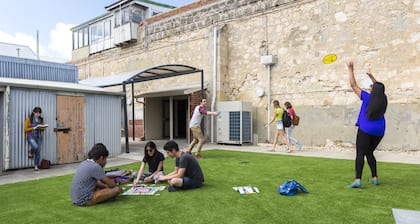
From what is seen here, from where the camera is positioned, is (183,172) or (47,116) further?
(47,116)

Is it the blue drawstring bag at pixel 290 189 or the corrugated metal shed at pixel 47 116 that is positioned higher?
the corrugated metal shed at pixel 47 116

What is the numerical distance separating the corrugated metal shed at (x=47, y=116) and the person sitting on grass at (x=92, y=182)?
4.37m

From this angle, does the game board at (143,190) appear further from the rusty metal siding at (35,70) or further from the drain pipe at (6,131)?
the rusty metal siding at (35,70)

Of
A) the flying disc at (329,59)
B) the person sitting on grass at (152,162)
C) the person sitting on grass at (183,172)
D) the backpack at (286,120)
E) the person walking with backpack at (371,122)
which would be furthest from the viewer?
the flying disc at (329,59)

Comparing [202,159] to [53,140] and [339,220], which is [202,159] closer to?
[53,140]

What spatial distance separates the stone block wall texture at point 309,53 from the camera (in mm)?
10078

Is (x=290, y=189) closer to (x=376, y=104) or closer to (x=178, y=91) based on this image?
(x=376, y=104)

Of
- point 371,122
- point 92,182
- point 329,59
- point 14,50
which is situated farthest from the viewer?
point 14,50

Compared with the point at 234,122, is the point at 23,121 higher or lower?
higher

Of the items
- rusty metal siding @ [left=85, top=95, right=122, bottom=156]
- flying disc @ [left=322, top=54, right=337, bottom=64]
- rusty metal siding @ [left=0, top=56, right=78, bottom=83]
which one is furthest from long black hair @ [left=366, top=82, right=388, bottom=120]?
rusty metal siding @ [left=0, top=56, right=78, bottom=83]

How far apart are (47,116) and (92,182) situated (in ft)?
16.6

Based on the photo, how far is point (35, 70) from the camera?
1171cm

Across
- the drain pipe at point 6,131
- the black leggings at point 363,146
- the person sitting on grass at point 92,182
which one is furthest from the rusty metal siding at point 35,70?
the black leggings at point 363,146

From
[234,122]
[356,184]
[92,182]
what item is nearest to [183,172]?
[92,182]
